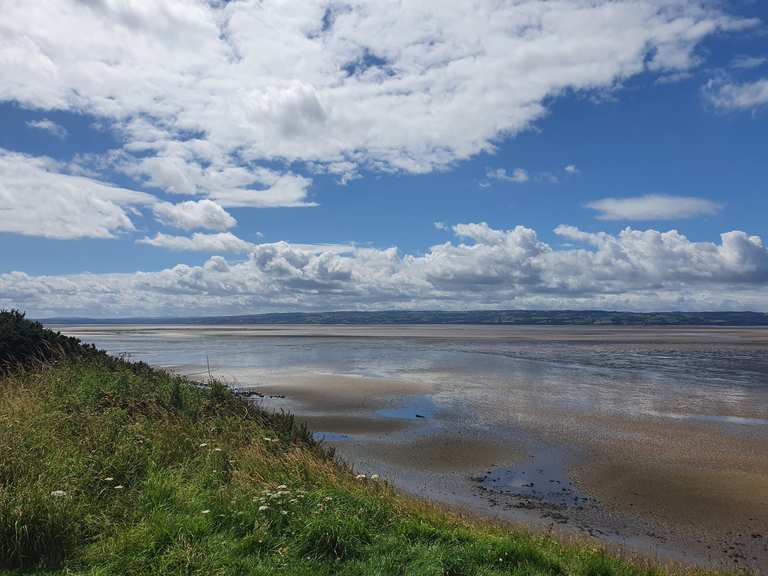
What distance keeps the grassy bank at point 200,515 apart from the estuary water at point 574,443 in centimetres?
411

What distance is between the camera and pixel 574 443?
19156 millimetres

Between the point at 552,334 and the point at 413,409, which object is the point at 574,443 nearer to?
the point at 413,409

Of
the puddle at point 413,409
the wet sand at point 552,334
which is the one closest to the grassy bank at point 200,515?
the puddle at point 413,409

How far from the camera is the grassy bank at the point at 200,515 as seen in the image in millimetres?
6641

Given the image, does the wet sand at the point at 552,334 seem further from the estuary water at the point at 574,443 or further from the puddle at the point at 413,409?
the puddle at the point at 413,409

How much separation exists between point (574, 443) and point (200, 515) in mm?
14807

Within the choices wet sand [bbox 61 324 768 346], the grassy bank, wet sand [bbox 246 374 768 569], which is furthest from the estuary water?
wet sand [bbox 61 324 768 346]

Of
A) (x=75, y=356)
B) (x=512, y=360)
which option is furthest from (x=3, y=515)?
(x=512, y=360)

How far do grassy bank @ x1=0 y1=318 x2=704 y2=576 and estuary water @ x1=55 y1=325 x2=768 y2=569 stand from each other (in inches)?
162

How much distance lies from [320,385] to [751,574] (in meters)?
26.2

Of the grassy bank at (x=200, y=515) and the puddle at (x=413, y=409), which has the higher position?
the grassy bank at (x=200, y=515)

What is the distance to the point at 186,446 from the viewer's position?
33.5ft

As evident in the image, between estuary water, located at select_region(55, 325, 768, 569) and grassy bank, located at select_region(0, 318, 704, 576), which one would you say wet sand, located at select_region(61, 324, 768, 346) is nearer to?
estuary water, located at select_region(55, 325, 768, 569)

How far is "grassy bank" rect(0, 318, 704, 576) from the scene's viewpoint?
21.8 ft
